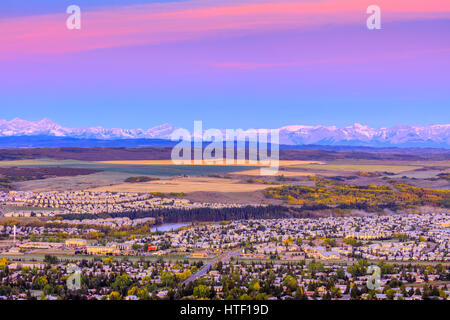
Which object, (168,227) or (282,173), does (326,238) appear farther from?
(282,173)

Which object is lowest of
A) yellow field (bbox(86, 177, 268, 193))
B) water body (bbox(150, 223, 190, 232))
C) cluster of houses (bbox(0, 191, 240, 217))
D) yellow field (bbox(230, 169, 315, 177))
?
water body (bbox(150, 223, 190, 232))

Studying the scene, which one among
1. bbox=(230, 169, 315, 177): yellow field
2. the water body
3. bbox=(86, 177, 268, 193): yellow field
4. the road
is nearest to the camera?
the road

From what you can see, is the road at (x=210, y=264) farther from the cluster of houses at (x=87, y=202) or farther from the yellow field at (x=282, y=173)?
the yellow field at (x=282, y=173)

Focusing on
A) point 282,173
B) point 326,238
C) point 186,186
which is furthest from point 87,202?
point 282,173

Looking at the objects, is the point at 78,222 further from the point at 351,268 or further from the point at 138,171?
the point at 138,171

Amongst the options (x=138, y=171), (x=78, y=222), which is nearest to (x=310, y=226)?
(x=78, y=222)

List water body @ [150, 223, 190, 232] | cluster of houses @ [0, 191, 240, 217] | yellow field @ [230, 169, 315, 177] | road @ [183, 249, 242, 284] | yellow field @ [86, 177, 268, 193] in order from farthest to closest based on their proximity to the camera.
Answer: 1. yellow field @ [230, 169, 315, 177]
2. yellow field @ [86, 177, 268, 193]
3. cluster of houses @ [0, 191, 240, 217]
4. water body @ [150, 223, 190, 232]
5. road @ [183, 249, 242, 284]

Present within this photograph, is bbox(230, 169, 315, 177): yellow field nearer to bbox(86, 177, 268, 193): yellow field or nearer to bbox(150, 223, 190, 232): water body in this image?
bbox(86, 177, 268, 193): yellow field

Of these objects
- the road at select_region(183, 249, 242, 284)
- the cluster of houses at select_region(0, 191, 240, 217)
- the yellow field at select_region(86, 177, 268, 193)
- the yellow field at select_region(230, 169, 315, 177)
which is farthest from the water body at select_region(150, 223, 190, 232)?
the yellow field at select_region(230, 169, 315, 177)

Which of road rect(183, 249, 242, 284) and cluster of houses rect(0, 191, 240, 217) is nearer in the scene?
road rect(183, 249, 242, 284)
